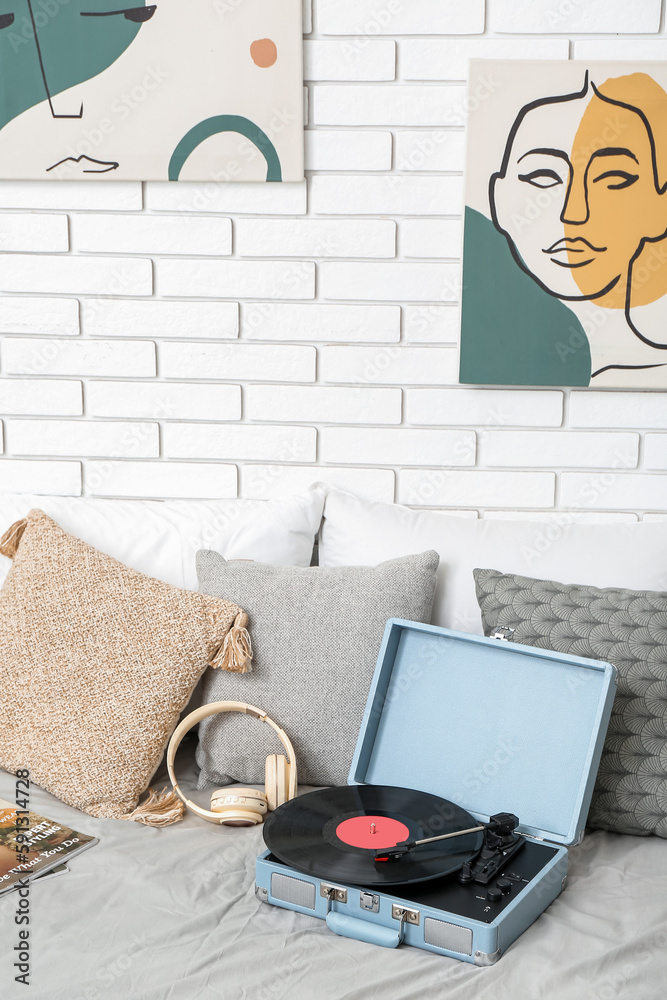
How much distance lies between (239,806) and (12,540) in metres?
0.70

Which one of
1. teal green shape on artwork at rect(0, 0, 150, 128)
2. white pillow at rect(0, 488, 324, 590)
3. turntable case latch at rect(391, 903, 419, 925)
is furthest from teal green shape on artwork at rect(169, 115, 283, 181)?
turntable case latch at rect(391, 903, 419, 925)

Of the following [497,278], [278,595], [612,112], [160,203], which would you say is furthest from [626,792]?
[160,203]

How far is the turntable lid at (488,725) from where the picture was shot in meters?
1.22

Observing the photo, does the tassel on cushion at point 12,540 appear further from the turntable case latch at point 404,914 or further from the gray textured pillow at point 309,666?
the turntable case latch at point 404,914

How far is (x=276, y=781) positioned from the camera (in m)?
1.34

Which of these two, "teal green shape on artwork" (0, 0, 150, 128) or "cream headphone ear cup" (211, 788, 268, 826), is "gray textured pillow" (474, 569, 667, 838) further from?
"teal green shape on artwork" (0, 0, 150, 128)

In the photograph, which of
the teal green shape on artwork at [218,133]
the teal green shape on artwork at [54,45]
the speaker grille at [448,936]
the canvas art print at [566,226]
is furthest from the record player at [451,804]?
the teal green shape on artwork at [54,45]

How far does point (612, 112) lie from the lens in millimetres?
1644

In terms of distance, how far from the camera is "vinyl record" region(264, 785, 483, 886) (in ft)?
3.51

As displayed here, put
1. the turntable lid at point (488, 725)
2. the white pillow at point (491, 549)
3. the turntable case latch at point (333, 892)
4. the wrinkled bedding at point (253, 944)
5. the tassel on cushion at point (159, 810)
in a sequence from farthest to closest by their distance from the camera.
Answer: the white pillow at point (491, 549), the tassel on cushion at point (159, 810), the turntable lid at point (488, 725), the turntable case latch at point (333, 892), the wrinkled bedding at point (253, 944)

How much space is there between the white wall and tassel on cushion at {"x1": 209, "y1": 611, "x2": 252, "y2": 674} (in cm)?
51

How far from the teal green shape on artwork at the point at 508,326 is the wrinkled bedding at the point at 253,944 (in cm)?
94

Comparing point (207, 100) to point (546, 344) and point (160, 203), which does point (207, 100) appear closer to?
point (160, 203)

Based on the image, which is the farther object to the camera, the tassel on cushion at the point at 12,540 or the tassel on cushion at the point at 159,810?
the tassel on cushion at the point at 12,540
